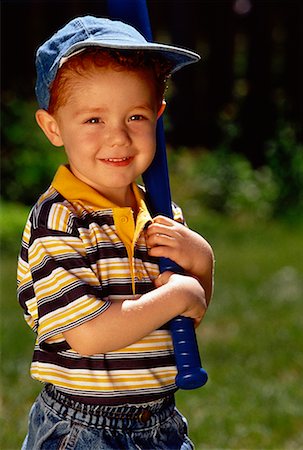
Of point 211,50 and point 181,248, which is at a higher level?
point 181,248

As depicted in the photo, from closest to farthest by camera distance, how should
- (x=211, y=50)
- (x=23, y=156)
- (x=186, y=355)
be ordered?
(x=186, y=355) → (x=23, y=156) → (x=211, y=50)

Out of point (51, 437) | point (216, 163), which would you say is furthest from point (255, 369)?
point (216, 163)

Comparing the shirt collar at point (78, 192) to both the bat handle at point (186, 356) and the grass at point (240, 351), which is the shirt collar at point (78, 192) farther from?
the grass at point (240, 351)

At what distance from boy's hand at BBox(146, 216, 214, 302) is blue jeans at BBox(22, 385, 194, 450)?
316 mm

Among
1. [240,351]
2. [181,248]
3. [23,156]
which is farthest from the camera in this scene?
[23,156]

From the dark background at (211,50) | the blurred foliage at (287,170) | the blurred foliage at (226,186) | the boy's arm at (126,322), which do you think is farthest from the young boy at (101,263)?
the dark background at (211,50)

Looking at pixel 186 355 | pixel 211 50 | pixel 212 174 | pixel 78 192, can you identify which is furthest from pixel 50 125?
pixel 211 50

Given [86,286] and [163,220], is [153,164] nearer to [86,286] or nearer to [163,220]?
[163,220]

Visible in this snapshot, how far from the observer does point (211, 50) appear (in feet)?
33.8

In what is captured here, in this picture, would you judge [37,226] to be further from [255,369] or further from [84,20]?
[255,369]

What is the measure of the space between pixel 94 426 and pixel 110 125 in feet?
2.20

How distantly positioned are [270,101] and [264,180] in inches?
50.9

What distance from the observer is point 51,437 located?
7.23 ft

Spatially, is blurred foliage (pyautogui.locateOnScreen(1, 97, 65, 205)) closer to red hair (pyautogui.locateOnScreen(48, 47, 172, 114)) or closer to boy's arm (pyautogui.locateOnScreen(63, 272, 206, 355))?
red hair (pyautogui.locateOnScreen(48, 47, 172, 114))
